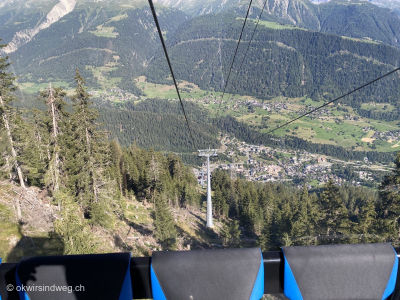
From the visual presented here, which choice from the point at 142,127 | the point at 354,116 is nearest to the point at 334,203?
the point at 142,127

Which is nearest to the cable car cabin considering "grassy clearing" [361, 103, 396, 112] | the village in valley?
the village in valley

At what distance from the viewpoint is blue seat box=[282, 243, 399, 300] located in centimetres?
147

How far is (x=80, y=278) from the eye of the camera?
1.47m

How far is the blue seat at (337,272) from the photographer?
1.47 meters

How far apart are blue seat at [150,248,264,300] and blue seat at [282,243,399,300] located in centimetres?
21

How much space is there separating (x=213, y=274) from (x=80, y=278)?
776 mm

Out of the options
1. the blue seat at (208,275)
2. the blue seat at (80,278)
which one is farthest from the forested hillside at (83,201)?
the blue seat at (80,278)

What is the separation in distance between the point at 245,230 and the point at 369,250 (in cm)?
2242

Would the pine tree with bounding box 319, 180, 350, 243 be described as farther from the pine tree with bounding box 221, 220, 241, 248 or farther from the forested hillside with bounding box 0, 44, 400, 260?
the pine tree with bounding box 221, 220, 241, 248

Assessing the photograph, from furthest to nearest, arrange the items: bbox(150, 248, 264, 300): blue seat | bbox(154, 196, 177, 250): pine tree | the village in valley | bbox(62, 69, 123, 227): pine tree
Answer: the village in valley, bbox(154, 196, 177, 250): pine tree, bbox(62, 69, 123, 227): pine tree, bbox(150, 248, 264, 300): blue seat

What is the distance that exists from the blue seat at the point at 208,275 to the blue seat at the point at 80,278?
196 mm

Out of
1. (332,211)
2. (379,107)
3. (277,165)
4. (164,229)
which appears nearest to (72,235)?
(164,229)

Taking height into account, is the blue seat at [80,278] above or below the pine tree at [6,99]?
below

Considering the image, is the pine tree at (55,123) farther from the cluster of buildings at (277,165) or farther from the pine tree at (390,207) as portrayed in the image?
the cluster of buildings at (277,165)
